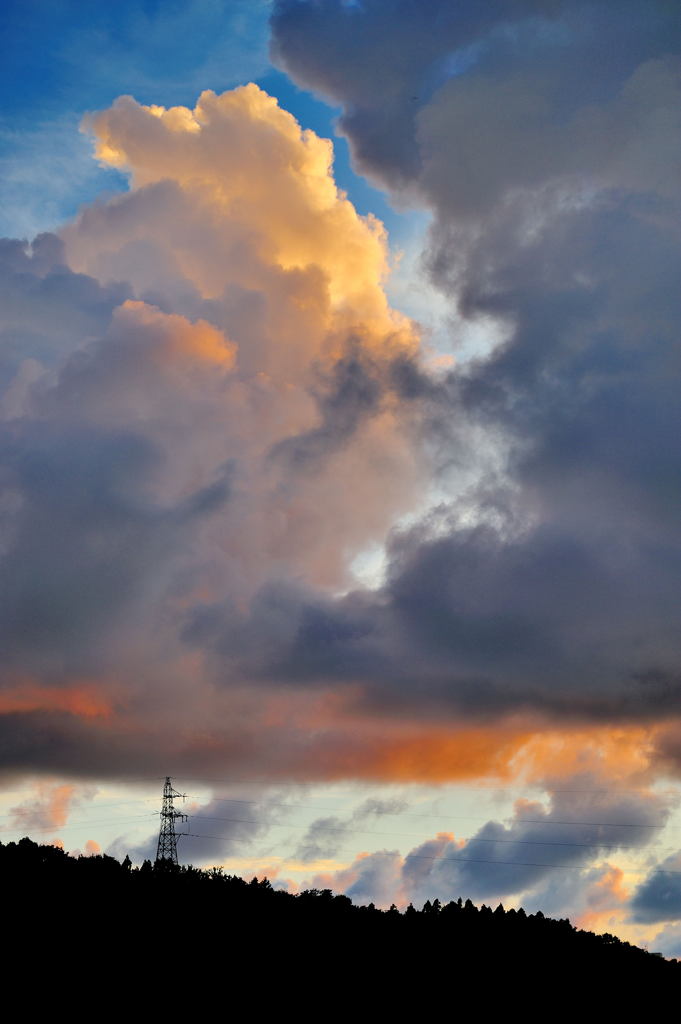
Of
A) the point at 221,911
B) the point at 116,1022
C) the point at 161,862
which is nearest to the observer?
the point at 116,1022

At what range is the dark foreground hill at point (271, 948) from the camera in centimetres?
11431

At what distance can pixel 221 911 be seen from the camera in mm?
132250

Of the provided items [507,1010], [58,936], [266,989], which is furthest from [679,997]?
[58,936]

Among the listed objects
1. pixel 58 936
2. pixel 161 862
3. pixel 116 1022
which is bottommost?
pixel 116 1022

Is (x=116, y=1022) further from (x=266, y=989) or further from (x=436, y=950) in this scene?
(x=436, y=950)

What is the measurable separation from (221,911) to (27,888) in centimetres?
2215

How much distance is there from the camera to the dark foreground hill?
375 feet

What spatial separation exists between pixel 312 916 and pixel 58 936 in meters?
34.7

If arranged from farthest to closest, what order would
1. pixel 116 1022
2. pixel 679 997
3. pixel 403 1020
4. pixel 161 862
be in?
1. pixel 161 862
2. pixel 679 997
3. pixel 403 1020
4. pixel 116 1022

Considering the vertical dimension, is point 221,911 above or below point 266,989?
above

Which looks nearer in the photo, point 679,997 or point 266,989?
point 266,989

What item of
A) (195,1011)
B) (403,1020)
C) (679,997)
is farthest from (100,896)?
(679,997)

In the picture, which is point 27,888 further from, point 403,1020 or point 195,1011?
point 403,1020

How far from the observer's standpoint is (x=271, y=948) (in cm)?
12675
